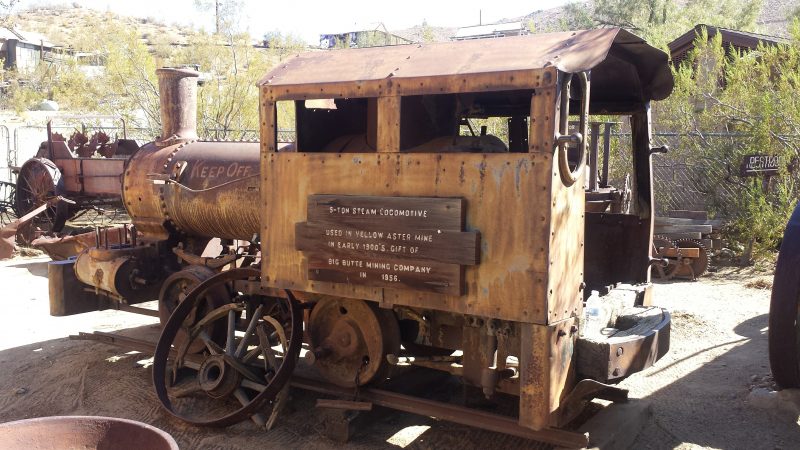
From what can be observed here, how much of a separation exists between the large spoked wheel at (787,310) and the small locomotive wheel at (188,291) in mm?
4253

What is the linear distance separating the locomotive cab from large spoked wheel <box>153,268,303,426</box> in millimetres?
333

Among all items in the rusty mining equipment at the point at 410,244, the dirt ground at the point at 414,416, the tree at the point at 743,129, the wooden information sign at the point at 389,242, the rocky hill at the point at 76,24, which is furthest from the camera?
the rocky hill at the point at 76,24

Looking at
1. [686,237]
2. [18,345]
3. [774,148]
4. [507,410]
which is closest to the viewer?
[507,410]

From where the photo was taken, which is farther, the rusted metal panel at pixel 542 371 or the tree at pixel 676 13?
the tree at pixel 676 13

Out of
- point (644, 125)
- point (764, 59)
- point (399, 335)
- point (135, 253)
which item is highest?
point (764, 59)

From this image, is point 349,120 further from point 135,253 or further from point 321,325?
point 135,253

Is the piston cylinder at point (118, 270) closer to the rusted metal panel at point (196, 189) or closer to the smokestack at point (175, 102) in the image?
the rusted metal panel at point (196, 189)

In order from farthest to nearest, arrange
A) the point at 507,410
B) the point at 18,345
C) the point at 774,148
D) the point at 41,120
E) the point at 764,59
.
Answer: the point at 41,120 → the point at 764,59 → the point at 774,148 → the point at 18,345 → the point at 507,410

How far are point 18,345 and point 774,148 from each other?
36.8ft

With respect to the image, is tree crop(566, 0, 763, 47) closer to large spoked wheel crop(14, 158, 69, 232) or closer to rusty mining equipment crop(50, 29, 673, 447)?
large spoked wheel crop(14, 158, 69, 232)

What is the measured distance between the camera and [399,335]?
5172 mm

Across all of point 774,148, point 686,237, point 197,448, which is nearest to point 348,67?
point 197,448

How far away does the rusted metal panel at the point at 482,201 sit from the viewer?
4.05m

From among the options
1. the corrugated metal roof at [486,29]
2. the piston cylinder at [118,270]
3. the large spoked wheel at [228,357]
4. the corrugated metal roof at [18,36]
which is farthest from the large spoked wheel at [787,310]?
the corrugated metal roof at [18,36]
